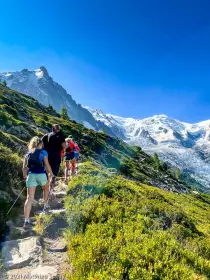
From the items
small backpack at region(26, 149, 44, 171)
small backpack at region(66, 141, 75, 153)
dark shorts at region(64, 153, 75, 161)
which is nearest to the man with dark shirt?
small backpack at region(26, 149, 44, 171)

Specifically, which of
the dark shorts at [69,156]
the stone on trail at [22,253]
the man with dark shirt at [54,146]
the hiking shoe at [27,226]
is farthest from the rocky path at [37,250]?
the dark shorts at [69,156]

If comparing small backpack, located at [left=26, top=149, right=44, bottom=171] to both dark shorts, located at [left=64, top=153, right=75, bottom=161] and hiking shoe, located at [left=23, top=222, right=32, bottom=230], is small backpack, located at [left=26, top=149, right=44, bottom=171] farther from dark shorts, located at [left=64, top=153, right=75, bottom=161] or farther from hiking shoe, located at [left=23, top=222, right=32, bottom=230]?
dark shorts, located at [left=64, top=153, right=75, bottom=161]

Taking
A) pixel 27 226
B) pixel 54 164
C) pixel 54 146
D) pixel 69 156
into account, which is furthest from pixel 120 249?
pixel 69 156

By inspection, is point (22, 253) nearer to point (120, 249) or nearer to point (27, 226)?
point (27, 226)

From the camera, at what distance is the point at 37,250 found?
8609mm

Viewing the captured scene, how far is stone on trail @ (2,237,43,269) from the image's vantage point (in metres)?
7.98

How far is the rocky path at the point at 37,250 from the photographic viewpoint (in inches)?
296

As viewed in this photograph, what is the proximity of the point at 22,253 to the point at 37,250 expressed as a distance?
16.9 inches

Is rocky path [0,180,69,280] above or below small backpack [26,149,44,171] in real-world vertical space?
below

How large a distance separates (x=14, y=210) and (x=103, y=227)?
4591mm

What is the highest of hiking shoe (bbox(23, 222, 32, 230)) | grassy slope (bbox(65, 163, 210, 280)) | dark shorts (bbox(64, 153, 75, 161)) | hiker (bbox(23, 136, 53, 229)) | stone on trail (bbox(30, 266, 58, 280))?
dark shorts (bbox(64, 153, 75, 161))

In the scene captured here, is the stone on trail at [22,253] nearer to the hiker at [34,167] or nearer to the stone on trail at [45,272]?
the stone on trail at [45,272]

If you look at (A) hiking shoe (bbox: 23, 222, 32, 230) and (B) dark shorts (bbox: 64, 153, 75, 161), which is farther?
(B) dark shorts (bbox: 64, 153, 75, 161)

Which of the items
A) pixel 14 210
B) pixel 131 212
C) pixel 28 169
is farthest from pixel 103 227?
pixel 14 210
